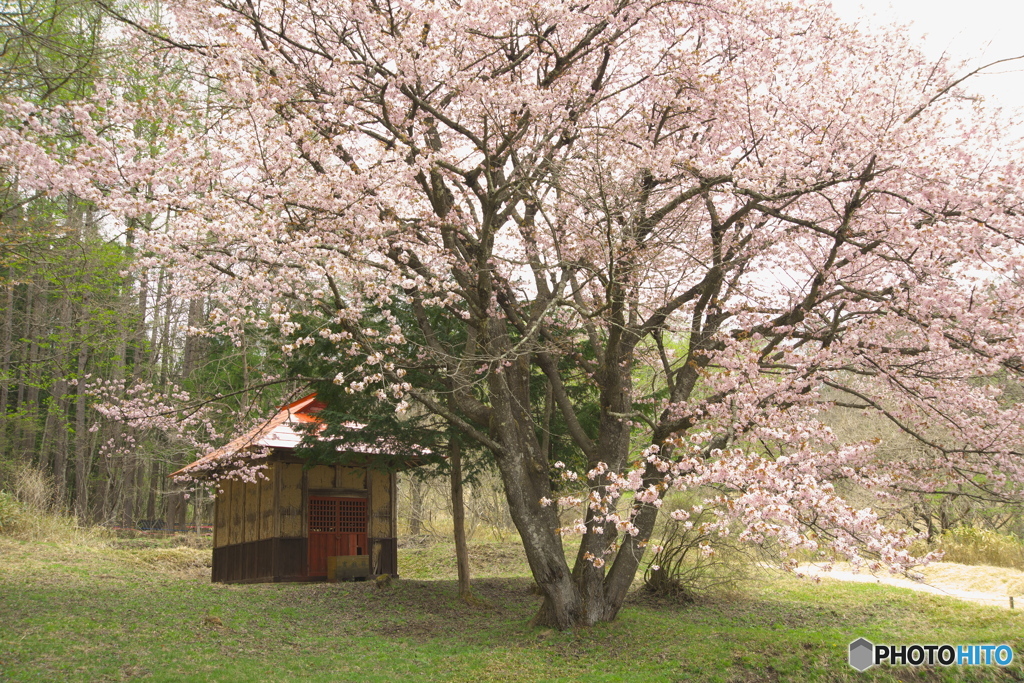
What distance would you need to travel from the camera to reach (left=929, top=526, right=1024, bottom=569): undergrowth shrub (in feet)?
50.5

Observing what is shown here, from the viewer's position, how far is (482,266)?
8.70 m

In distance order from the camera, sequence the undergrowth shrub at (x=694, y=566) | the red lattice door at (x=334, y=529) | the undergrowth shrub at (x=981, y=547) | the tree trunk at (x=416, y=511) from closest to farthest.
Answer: the undergrowth shrub at (x=694, y=566) < the red lattice door at (x=334, y=529) < the undergrowth shrub at (x=981, y=547) < the tree trunk at (x=416, y=511)

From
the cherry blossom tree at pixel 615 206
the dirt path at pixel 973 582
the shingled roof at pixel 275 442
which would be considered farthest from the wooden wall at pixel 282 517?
the dirt path at pixel 973 582

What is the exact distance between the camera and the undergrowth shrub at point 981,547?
1541 cm

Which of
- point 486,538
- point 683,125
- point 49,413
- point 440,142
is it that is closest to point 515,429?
point 440,142

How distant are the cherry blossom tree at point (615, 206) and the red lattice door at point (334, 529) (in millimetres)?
5729

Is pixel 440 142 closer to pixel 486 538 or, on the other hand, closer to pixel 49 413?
pixel 486 538

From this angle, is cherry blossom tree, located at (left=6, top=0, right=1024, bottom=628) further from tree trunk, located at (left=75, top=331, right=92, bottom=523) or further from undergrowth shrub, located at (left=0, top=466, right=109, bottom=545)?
tree trunk, located at (left=75, top=331, right=92, bottom=523)

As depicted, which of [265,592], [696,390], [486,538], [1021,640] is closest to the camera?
[1021,640]

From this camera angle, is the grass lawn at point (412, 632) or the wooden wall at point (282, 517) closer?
the grass lawn at point (412, 632)

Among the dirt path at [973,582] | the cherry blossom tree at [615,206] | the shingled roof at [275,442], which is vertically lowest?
the dirt path at [973,582]

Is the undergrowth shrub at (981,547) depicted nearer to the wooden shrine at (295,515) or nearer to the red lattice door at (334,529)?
the wooden shrine at (295,515)

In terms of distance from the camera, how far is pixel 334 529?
14.2 m

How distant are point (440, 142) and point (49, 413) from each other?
18040mm
